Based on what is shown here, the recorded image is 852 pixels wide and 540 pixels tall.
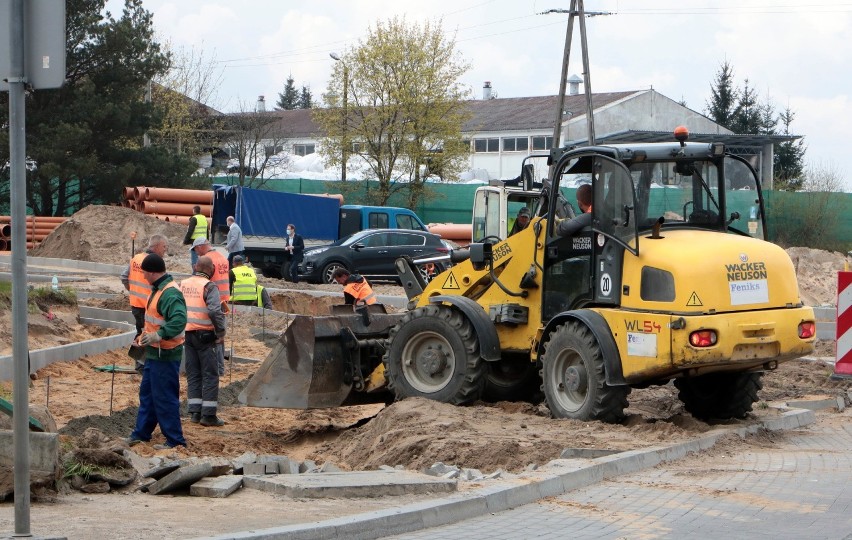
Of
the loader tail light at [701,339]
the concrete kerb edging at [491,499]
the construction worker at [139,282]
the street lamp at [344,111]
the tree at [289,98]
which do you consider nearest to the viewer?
the concrete kerb edging at [491,499]

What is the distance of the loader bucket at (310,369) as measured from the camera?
12.6 metres

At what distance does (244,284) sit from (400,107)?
32549 millimetres

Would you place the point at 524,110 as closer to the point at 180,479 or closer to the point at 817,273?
the point at 817,273

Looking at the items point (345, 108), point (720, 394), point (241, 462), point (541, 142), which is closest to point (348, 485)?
A: point (241, 462)

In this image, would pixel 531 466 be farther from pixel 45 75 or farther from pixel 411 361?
pixel 45 75

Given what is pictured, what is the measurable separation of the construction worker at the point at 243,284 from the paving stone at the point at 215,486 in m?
11.6

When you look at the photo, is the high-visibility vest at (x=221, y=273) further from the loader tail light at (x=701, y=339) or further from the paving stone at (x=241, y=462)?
the loader tail light at (x=701, y=339)

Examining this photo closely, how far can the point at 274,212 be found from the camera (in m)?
34.8

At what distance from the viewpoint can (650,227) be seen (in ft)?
37.0

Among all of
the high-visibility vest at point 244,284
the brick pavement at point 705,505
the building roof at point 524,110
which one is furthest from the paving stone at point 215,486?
the building roof at point 524,110

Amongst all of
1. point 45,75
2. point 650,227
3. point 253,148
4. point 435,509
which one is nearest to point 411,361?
point 650,227

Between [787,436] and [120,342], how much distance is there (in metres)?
10.2

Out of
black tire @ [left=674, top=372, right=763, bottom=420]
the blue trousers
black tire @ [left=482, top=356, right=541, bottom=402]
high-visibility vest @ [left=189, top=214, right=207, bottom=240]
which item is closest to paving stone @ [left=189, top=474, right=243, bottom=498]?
the blue trousers

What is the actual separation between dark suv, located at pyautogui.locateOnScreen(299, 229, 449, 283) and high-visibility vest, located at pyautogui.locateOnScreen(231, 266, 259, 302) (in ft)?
29.9
